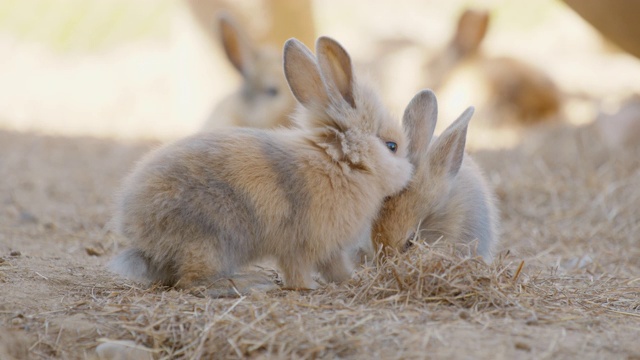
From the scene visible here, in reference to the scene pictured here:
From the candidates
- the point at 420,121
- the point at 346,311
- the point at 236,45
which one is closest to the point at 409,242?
the point at 420,121

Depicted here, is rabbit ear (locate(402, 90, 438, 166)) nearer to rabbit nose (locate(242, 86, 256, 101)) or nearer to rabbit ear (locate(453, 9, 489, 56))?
rabbit nose (locate(242, 86, 256, 101))

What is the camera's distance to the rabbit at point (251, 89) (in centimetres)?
728

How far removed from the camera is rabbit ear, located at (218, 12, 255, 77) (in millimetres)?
7375

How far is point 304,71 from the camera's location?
3.62 m

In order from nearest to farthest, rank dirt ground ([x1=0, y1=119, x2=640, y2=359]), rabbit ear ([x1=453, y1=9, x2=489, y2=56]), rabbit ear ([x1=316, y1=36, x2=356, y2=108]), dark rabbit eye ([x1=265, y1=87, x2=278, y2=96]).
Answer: dirt ground ([x1=0, y1=119, x2=640, y2=359]) → rabbit ear ([x1=316, y1=36, x2=356, y2=108]) → dark rabbit eye ([x1=265, y1=87, x2=278, y2=96]) → rabbit ear ([x1=453, y1=9, x2=489, y2=56])

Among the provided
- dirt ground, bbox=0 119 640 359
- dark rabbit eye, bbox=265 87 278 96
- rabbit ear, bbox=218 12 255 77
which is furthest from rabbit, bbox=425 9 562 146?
dirt ground, bbox=0 119 640 359

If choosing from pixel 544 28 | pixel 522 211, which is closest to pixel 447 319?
pixel 522 211

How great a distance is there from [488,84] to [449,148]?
6651mm

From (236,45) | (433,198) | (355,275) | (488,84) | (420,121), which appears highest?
(236,45)

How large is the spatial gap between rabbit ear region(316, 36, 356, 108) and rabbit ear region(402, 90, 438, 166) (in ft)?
1.17

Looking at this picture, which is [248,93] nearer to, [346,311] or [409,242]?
[409,242]

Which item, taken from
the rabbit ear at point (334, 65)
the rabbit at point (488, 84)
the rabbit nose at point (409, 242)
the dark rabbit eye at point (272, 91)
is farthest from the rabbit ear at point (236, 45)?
the rabbit nose at point (409, 242)

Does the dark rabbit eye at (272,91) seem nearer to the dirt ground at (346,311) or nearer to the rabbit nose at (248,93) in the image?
the rabbit nose at (248,93)

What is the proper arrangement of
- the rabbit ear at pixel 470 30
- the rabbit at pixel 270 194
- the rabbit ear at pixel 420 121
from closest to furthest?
the rabbit at pixel 270 194 → the rabbit ear at pixel 420 121 → the rabbit ear at pixel 470 30
